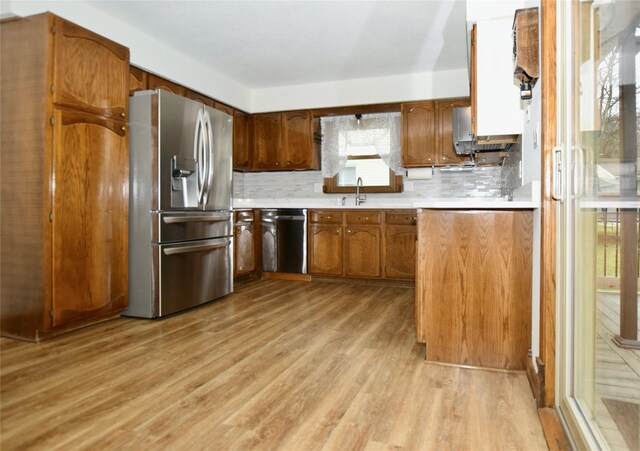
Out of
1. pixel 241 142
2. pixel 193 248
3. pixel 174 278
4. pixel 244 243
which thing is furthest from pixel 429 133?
pixel 174 278

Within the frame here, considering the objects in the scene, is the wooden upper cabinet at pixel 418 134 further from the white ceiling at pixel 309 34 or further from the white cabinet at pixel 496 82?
the white cabinet at pixel 496 82

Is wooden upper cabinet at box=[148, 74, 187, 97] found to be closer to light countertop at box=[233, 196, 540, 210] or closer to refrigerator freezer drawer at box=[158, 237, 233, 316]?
light countertop at box=[233, 196, 540, 210]

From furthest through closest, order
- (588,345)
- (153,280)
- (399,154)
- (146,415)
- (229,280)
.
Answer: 1. (399,154)
2. (229,280)
3. (153,280)
4. (146,415)
5. (588,345)

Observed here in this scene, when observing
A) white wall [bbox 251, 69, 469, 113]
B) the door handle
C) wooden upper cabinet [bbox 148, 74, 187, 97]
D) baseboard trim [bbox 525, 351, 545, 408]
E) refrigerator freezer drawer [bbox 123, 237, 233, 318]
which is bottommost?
baseboard trim [bbox 525, 351, 545, 408]

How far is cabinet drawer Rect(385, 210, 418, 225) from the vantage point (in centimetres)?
476

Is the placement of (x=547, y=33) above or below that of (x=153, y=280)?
above

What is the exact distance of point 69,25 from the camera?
2875 millimetres

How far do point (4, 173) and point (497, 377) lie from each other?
3338mm

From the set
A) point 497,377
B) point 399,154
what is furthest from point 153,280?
point 399,154

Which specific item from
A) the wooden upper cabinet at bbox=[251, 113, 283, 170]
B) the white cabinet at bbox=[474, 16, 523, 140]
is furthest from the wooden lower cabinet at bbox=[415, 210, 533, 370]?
the wooden upper cabinet at bbox=[251, 113, 283, 170]

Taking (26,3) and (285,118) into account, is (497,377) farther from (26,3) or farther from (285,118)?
(285,118)

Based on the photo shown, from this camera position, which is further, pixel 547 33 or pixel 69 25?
pixel 69 25

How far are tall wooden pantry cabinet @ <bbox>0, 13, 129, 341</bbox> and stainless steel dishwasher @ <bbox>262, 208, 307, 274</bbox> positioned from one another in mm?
2313

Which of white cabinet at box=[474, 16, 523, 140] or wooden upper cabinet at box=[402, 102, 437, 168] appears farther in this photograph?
wooden upper cabinet at box=[402, 102, 437, 168]
